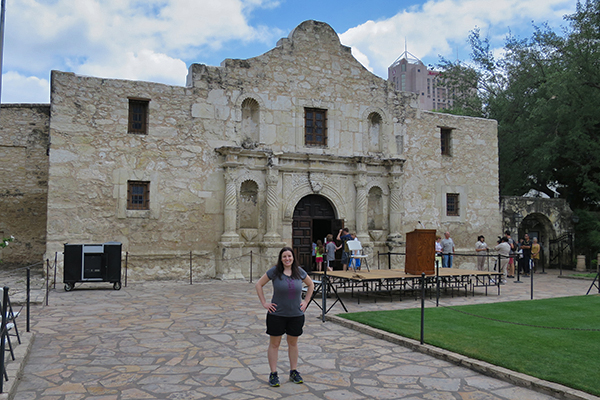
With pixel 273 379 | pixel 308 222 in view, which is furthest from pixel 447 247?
pixel 273 379

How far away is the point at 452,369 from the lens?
5867 millimetres

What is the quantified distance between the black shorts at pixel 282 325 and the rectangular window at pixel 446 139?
606 inches

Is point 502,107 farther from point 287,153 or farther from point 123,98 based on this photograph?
point 123,98

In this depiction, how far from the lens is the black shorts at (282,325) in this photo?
524cm

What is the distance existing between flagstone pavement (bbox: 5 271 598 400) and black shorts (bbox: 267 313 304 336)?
0.56 metres

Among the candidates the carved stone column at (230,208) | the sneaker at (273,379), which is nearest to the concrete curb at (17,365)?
the sneaker at (273,379)

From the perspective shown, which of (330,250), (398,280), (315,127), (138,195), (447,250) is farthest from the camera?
(315,127)

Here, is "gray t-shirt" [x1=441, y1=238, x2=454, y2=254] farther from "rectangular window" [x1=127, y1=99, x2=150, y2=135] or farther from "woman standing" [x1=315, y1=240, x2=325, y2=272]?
"rectangular window" [x1=127, y1=99, x2=150, y2=135]

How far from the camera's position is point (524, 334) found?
724 centimetres

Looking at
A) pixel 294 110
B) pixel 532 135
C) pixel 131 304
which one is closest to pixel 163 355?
pixel 131 304

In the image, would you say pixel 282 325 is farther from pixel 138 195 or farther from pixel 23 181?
pixel 23 181

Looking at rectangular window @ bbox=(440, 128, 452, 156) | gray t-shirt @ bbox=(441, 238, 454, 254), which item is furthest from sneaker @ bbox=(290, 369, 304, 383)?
rectangular window @ bbox=(440, 128, 452, 156)

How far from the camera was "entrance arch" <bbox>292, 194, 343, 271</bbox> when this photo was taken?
16391mm

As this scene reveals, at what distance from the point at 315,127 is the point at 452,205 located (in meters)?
6.47
